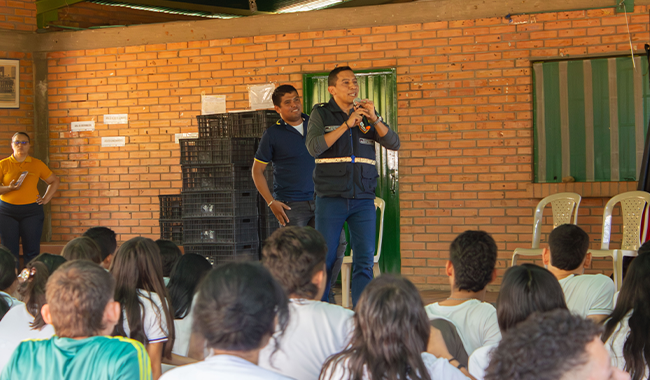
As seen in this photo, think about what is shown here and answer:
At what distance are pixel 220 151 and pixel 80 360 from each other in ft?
13.9

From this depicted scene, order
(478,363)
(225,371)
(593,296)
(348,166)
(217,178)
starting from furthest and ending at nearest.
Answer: (217,178), (348,166), (593,296), (478,363), (225,371)

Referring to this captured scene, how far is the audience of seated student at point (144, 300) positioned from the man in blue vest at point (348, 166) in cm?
148

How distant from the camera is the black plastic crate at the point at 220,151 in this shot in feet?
18.6

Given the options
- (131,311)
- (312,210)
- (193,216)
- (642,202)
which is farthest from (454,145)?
(131,311)

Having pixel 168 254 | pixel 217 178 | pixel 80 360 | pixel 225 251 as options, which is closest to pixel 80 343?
pixel 80 360

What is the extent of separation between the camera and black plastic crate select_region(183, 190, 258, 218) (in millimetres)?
5572

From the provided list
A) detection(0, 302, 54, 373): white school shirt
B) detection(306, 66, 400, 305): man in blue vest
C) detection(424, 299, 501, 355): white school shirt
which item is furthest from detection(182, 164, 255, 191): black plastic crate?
detection(424, 299, 501, 355): white school shirt

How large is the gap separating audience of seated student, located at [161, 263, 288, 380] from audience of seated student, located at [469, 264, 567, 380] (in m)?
0.73

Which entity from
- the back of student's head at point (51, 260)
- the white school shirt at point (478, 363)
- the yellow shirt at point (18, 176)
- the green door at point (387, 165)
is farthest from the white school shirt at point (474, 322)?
the yellow shirt at point (18, 176)

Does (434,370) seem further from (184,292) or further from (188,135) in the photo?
(188,135)

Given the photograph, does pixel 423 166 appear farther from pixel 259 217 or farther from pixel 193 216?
pixel 193 216

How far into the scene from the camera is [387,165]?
20.8 ft

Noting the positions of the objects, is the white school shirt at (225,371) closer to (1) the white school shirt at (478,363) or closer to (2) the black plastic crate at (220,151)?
(1) the white school shirt at (478,363)

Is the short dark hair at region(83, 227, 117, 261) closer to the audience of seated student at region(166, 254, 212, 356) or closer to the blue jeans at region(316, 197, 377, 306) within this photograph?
the audience of seated student at region(166, 254, 212, 356)
